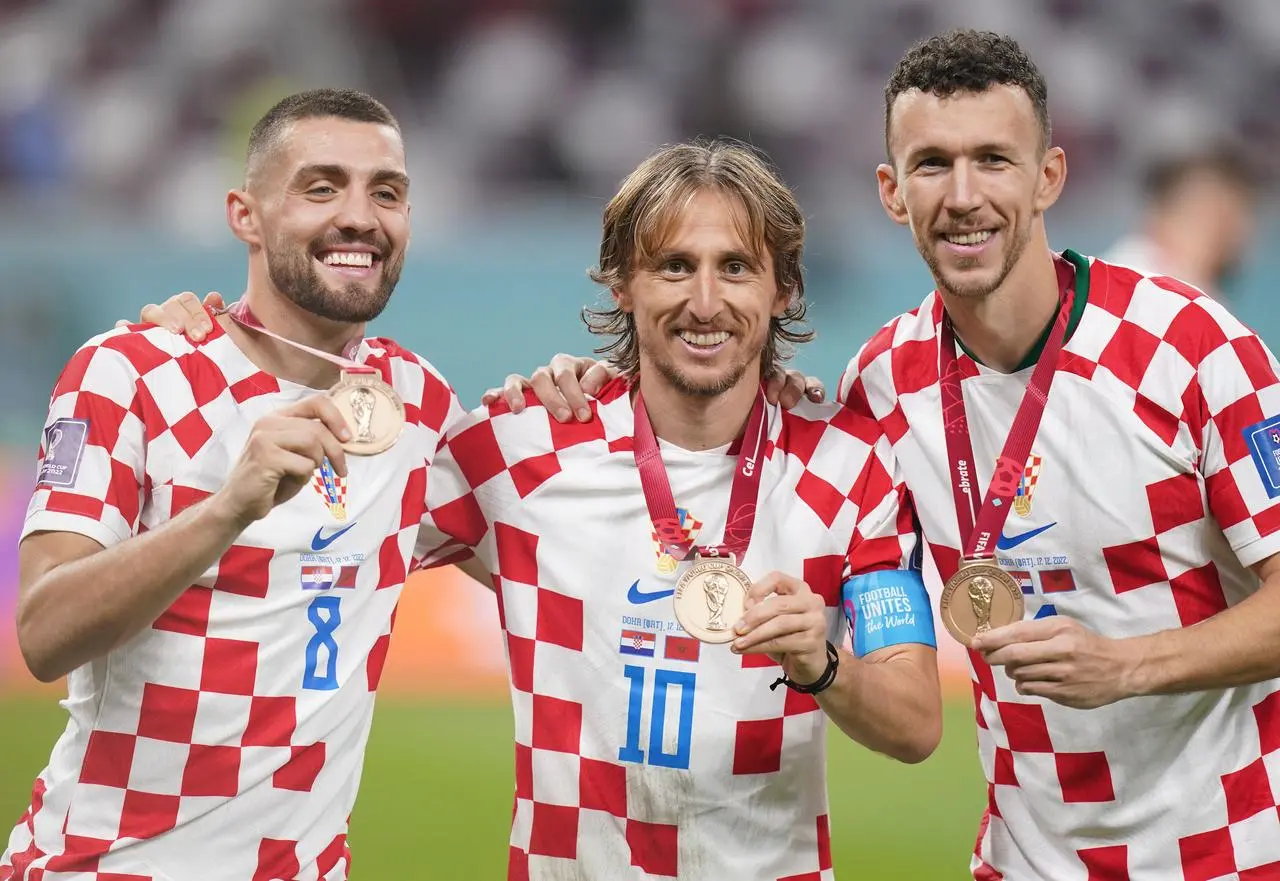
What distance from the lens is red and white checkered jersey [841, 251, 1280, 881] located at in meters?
3.05

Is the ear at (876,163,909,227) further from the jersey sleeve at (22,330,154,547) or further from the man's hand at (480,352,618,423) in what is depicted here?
the jersey sleeve at (22,330,154,547)

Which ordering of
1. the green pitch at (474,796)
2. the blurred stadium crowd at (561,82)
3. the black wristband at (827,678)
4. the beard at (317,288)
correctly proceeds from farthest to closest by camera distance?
the blurred stadium crowd at (561,82), the green pitch at (474,796), the beard at (317,288), the black wristband at (827,678)

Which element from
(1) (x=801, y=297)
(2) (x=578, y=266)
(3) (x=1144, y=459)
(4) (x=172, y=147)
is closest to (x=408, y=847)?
(1) (x=801, y=297)

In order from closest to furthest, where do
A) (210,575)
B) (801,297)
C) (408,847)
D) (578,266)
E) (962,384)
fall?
(210,575) < (962,384) < (801,297) < (408,847) < (578,266)

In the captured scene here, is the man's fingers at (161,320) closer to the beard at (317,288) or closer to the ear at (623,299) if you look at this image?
the beard at (317,288)

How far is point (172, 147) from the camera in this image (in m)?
10.9

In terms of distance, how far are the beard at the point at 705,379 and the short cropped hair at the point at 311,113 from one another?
0.90 metres

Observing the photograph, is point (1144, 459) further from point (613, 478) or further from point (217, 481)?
point (217, 481)

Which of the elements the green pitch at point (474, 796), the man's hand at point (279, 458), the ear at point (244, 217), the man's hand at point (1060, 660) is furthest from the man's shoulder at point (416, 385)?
the green pitch at point (474, 796)

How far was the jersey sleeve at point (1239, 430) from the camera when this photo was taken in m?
2.98

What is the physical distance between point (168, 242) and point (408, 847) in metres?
6.26

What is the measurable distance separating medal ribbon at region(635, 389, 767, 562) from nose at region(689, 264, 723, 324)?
285 millimetres

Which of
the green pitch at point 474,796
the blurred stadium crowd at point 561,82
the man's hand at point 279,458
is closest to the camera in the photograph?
the man's hand at point 279,458

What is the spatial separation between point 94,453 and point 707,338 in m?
1.34
